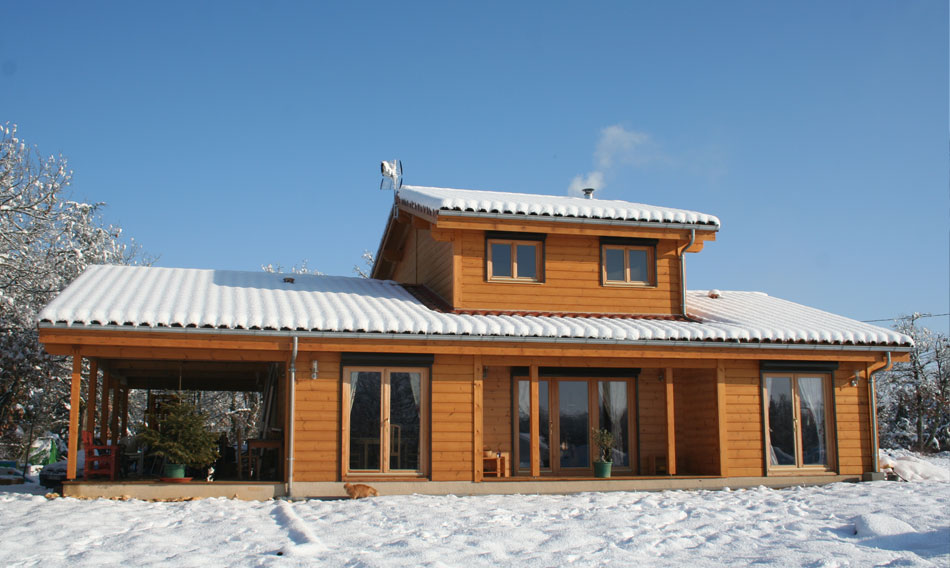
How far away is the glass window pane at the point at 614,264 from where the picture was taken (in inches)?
630

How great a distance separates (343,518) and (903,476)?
10.7m

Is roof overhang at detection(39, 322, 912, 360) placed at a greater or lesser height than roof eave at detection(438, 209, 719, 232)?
lesser

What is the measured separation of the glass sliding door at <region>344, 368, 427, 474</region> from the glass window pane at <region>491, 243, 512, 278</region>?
2839 mm

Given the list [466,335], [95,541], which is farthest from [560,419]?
[95,541]

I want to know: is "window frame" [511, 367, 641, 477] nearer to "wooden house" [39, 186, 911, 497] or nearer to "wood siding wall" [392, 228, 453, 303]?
"wooden house" [39, 186, 911, 497]

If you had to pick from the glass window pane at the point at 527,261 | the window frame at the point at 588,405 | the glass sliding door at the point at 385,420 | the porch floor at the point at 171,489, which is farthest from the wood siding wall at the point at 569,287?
the porch floor at the point at 171,489

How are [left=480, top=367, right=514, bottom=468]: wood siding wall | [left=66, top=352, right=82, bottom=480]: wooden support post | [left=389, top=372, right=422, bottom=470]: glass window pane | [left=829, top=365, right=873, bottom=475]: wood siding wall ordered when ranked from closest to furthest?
[left=66, top=352, right=82, bottom=480]: wooden support post
[left=389, top=372, right=422, bottom=470]: glass window pane
[left=480, top=367, right=514, bottom=468]: wood siding wall
[left=829, top=365, right=873, bottom=475]: wood siding wall

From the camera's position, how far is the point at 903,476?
15.6m

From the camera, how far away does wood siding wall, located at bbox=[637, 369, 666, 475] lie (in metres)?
15.3

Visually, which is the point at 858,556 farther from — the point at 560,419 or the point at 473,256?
the point at 473,256

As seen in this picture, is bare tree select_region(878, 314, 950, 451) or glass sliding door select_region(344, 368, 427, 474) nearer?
glass sliding door select_region(344, 368, 427, 474)

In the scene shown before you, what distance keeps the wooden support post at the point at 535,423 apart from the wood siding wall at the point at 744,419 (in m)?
3.30

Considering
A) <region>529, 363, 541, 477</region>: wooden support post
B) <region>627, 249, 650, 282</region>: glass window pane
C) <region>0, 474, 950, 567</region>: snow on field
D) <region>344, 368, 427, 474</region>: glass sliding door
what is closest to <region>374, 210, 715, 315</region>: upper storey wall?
<region>627, 249, 650, 282</region>: glass window pane

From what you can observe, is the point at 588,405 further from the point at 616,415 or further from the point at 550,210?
the point at 550,210
